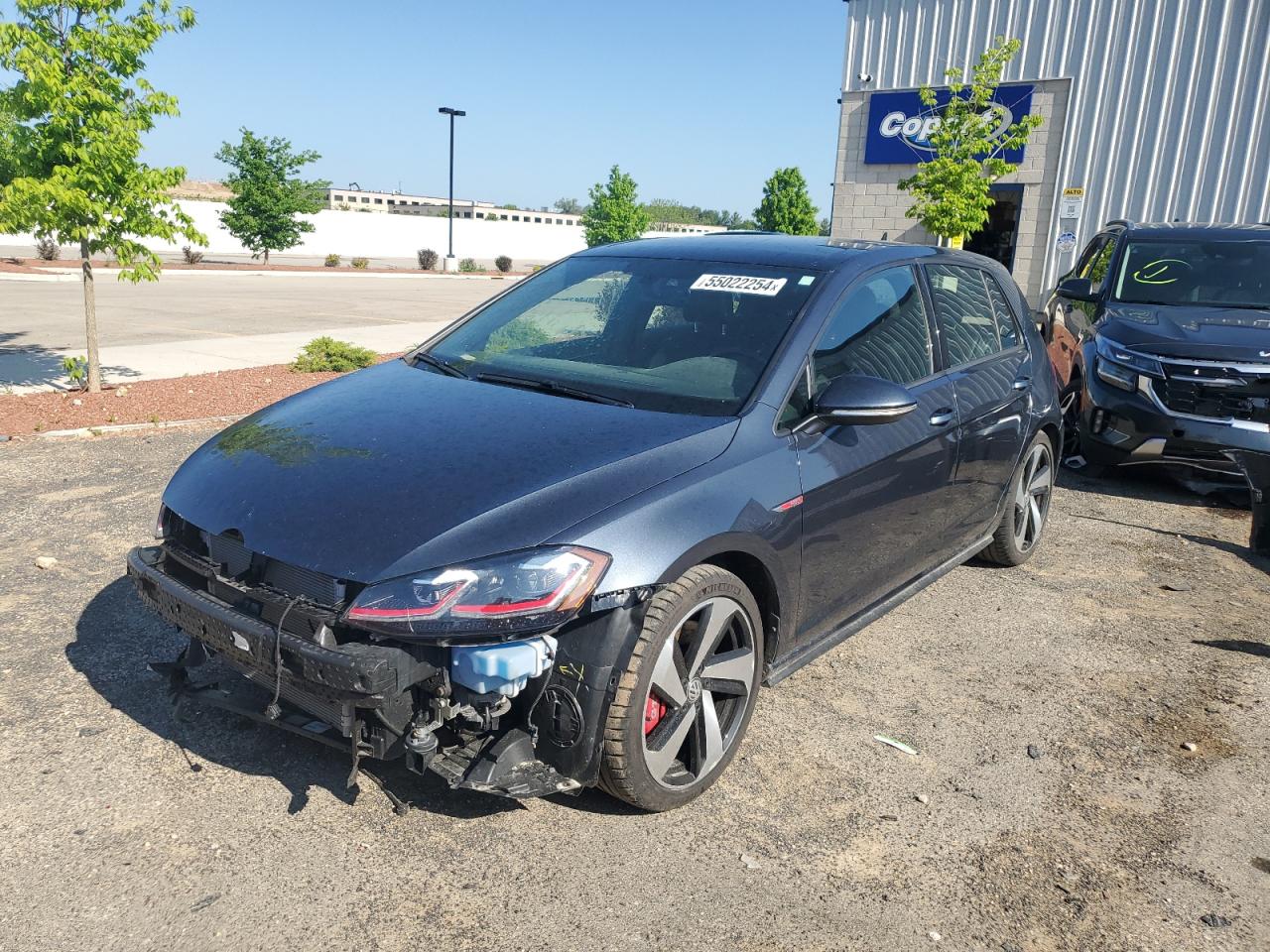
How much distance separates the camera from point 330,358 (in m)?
11.0

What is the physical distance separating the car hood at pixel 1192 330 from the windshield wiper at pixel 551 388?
4.96 metres

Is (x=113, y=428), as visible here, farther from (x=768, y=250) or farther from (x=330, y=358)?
(x=768, y=250)

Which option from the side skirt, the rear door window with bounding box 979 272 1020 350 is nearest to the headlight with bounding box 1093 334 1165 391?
the rear door window with bounding box 979 272 1020 350

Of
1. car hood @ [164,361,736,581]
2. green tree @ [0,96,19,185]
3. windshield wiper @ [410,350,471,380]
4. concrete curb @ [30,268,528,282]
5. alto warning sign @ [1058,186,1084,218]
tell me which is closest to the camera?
car hood @ [164,361,736,581]

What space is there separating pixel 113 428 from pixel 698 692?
6726mm

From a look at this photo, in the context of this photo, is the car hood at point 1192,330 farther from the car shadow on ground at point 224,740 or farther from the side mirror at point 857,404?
the car shadow on ground at point 224,740

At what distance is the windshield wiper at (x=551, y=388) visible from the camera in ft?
11.2

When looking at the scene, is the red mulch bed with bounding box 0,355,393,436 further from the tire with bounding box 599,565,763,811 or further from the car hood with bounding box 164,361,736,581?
the tire with bounding box 599,565,763,811

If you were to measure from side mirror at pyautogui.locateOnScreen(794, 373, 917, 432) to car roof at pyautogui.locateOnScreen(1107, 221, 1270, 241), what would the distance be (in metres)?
6.02

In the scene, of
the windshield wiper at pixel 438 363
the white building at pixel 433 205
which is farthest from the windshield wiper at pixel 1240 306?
the white building at pixel 433 205

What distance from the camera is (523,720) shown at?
2.67 m

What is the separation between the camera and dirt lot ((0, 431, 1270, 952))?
101 inches

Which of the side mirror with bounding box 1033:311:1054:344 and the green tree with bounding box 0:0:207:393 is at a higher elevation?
the green tree with bounding box 0:0:207:393

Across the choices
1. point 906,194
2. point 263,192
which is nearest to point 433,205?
point 263,192
